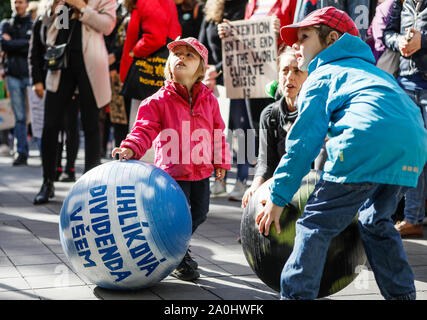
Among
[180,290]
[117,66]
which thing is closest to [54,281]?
[180,290]

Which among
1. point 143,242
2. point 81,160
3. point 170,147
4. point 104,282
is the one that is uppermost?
point 170,147

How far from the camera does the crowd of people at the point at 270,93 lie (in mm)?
2998

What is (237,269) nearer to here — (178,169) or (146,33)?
(178,169)

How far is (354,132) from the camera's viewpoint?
9.58 ft

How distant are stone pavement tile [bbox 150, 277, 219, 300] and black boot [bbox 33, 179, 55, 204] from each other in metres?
3.16

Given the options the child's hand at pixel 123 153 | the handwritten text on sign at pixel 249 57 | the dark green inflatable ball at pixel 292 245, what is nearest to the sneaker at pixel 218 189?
the handwritten text on sign at pixel 249 57

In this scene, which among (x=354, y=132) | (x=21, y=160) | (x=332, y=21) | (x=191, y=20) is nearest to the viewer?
(x=354, y=132)

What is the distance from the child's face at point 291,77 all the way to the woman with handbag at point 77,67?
2.92 m

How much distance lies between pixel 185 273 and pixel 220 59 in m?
4.00

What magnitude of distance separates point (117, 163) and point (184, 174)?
2.28 feet

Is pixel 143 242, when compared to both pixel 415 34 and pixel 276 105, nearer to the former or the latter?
pixel 276 105

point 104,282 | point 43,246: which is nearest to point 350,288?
point 104,282

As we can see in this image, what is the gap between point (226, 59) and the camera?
698cm

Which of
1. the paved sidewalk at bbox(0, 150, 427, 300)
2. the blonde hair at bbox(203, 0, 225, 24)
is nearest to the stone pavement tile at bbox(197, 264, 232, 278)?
the paved sidewalk at bbox(0, 150, 427, 300)
